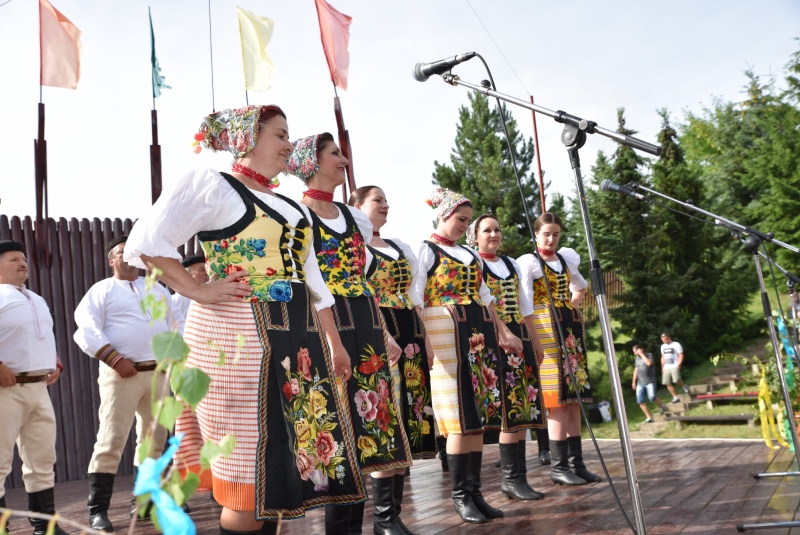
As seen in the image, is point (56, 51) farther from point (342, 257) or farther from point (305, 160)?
point (342, 257)

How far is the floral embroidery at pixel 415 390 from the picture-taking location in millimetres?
4016

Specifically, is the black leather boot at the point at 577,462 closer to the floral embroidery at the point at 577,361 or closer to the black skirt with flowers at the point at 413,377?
the floral embroidery at the point at 577,361

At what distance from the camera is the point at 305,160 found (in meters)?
3.22

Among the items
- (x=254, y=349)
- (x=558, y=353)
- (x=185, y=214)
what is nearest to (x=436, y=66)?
(x=185, y=214)

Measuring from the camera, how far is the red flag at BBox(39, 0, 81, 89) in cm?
737

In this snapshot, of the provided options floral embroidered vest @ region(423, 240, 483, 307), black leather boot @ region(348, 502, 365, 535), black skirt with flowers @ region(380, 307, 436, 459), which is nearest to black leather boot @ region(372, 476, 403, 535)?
black leather boot @ region(348, 502, 365, 535)

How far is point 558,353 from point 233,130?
329 centimetres

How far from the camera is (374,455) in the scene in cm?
300

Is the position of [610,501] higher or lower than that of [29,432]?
lower

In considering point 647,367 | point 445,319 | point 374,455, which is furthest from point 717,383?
point 374,455

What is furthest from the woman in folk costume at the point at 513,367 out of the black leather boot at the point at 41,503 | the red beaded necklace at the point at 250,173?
the black leather boot at the point at 41,503

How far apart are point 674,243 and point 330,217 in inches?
698

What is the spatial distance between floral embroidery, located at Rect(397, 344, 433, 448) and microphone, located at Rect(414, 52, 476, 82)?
5.09 feet

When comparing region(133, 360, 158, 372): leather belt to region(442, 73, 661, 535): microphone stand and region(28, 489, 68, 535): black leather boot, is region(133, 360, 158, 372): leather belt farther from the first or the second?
region(442, 73, 661, 535): microphone stand
